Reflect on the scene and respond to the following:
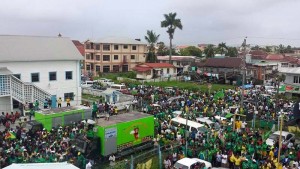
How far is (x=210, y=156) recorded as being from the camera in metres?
17.5

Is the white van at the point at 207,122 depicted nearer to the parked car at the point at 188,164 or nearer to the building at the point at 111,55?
the parked car at the point at 188,164

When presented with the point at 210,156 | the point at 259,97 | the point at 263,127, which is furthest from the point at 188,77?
the point at 210,156

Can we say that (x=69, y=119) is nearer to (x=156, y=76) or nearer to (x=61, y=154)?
(x=61, y=154)

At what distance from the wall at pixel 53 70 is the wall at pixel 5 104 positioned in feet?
8.96

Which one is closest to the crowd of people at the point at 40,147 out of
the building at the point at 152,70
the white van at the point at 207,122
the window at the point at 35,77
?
the white van at the point at 207,122

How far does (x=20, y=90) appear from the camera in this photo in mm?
29078

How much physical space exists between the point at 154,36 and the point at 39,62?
48.9 metres

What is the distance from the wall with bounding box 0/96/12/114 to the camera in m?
28.8

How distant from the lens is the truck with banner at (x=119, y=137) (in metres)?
17.1

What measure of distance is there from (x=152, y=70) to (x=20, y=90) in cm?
3495

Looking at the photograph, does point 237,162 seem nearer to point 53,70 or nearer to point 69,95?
point 69,95

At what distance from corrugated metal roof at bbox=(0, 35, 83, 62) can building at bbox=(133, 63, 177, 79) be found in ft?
82.9

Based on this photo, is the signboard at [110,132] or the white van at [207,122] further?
the white van at [207,122]

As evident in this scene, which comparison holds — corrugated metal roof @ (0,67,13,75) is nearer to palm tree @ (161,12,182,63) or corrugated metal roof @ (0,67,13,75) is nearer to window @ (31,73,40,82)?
window @ (31,73,40,82)
